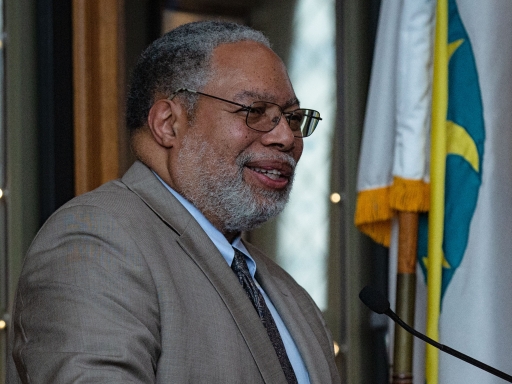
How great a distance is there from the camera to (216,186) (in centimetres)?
195

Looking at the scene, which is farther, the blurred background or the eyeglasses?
the blurred background

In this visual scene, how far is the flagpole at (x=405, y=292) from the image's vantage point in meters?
A: 2.74

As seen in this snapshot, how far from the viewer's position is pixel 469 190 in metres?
2.80

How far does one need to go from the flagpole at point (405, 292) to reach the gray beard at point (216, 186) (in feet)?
3.23

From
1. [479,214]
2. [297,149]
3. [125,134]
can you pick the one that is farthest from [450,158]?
[125,134]

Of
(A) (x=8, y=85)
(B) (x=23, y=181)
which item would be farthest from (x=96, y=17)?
(B) (x=23, y=181)

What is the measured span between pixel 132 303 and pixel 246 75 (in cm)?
72

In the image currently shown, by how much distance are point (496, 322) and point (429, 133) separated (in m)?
0.70

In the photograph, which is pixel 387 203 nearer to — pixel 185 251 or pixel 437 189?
pixel 437 189

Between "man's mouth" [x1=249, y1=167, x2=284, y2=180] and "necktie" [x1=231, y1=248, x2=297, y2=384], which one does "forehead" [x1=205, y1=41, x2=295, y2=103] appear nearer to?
"man's mouth" [x1=249, y1=167, x2=284, y2=180]

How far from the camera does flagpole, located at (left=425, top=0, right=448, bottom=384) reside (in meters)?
2.75

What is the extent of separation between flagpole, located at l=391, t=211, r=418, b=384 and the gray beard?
3.23 ft

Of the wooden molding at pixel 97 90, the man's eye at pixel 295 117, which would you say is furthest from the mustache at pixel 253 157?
the wooden molding at pixel 97 90

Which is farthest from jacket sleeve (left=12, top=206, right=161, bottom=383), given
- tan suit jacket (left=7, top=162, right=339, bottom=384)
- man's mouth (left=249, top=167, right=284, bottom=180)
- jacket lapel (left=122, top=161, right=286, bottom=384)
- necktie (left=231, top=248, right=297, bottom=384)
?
man's mouth (left=249, top=167, right=284, bottom=180)
